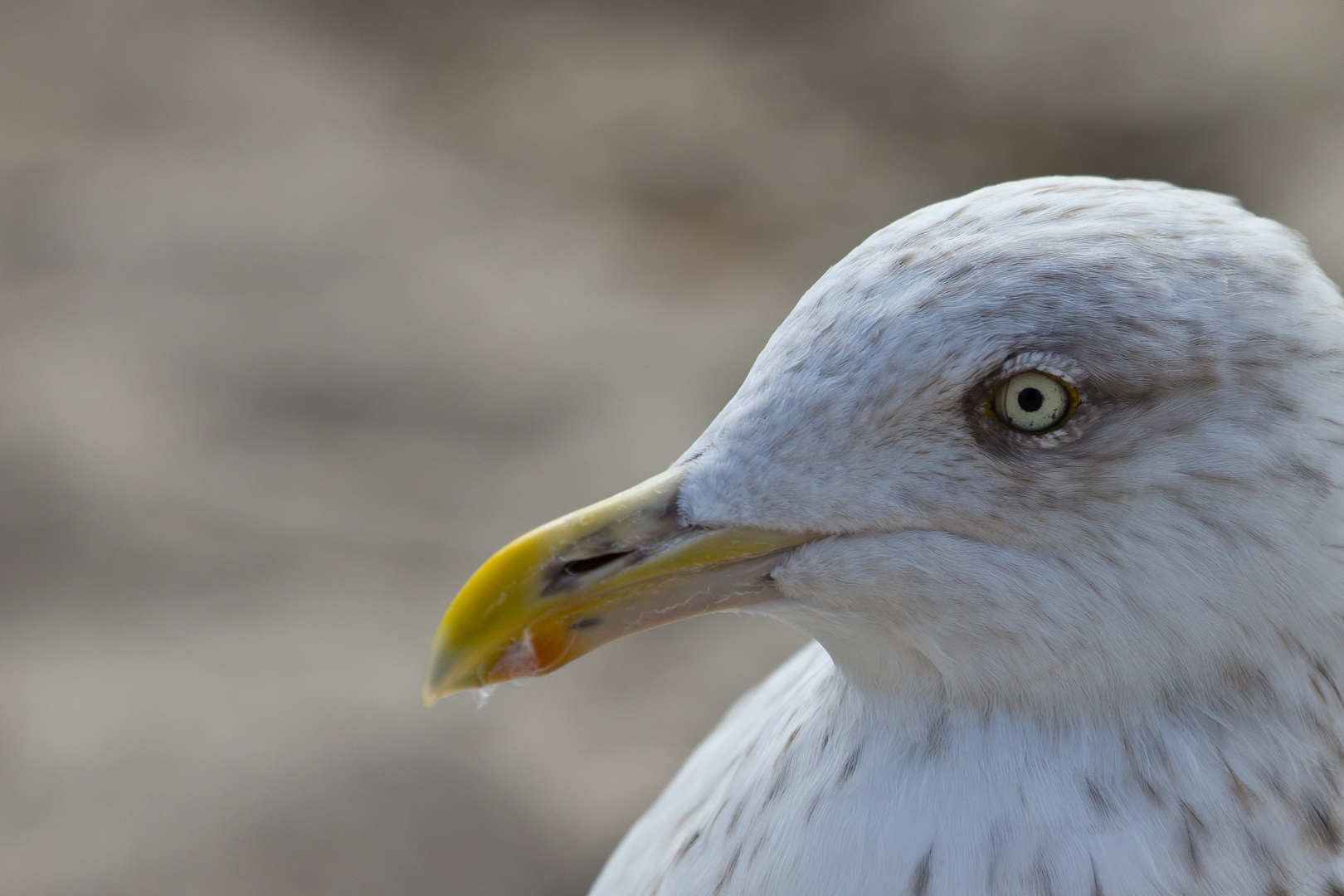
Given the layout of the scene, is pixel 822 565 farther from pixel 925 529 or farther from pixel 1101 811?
pixel 1101 811

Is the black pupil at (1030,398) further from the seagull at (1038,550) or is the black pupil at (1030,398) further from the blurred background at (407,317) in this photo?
the blurred background at (407,317)

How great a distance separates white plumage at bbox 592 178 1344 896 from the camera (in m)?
1.46

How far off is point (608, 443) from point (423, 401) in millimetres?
911

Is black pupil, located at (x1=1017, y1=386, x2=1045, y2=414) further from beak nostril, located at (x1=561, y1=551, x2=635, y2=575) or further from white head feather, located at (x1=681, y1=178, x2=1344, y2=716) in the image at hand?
beak nostril, located at (x1=561, y1=551, x2=635, y2=575)

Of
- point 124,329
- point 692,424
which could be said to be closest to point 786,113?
point 692,424

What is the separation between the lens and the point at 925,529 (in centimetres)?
154

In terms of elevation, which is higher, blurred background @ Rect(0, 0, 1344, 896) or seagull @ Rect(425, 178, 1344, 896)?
blurred background @ Rect(0, 0, 1344, 896)

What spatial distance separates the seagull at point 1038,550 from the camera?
146 centimetres

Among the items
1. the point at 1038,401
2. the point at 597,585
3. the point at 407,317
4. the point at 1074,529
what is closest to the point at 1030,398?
the point at 1038,401

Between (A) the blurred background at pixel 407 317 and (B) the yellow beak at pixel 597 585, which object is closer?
(B) the yellow beak at pixel 597 585

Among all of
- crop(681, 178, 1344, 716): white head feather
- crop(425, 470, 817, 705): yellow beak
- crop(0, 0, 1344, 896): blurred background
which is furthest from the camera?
crop(0, 0, 1344, 896): blurred background

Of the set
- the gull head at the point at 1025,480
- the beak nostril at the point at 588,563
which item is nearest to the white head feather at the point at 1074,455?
the gull head at the point at 1025,480

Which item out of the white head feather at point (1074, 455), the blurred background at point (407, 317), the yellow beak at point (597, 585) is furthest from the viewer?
the blurred background at point (407, 317)

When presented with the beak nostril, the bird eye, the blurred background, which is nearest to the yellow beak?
the beak nostril
